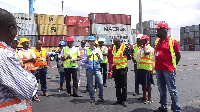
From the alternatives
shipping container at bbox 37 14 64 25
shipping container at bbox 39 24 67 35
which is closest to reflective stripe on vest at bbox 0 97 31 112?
shipping container at bbox 39 24 67 35

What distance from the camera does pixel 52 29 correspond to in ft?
102

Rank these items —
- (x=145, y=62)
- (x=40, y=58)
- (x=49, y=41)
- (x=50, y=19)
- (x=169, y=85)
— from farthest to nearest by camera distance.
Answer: (x=50, y=19) → (x=49, y=41) → (x=40, y=58) → (x=145, y=62) → (x=169, y=85)

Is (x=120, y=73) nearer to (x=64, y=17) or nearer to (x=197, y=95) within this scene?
(x=197, y=95)

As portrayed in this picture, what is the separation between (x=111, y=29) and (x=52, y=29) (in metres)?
10.0

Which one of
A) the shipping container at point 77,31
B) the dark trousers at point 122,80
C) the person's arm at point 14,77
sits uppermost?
the shipping container at point 77,31

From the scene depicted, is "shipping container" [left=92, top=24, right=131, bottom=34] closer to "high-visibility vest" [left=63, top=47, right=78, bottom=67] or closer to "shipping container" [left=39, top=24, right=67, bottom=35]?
"shipping container" [left=39, top=24, right=67, bottom=35]

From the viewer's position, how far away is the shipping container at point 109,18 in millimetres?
33844

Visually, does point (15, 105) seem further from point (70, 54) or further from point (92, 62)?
point (70, 54)

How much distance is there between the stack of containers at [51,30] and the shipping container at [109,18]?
5.24 metres

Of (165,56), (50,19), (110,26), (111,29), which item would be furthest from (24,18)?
(165,56)

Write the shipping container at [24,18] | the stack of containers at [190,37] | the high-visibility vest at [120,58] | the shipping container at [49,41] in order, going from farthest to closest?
1. the stack of containers at [190,37]
2. the shipping container at [49,41]
3. the shipping container at [24,18]
4. the high-visibility vest at [120,58]

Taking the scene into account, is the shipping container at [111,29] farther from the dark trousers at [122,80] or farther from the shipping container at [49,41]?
the dark trousers at [122,80]

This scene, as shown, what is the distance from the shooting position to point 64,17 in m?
33.3

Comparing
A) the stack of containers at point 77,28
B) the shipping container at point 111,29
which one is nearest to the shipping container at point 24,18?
the stack of containers at point 77,28
